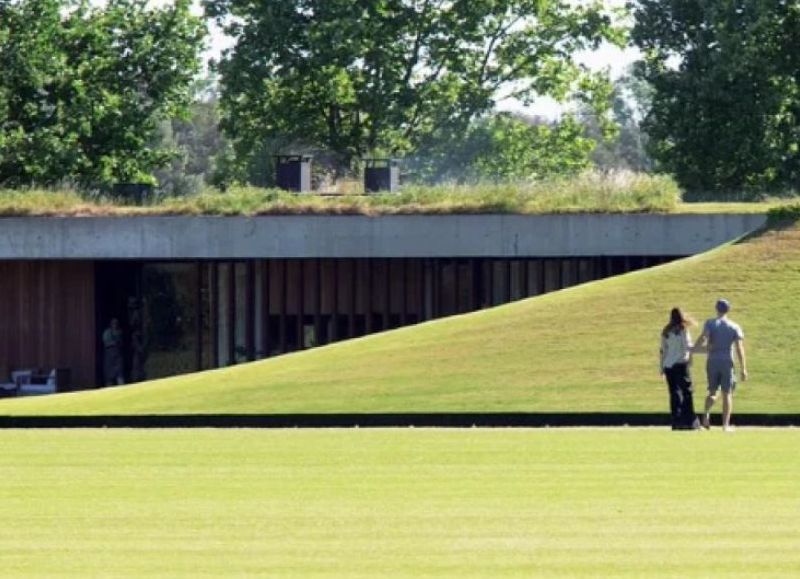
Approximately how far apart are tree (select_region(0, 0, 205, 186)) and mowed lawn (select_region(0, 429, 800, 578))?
3491cm

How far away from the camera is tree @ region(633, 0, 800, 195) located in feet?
217

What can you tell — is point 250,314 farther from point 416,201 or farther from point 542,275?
point 542,275

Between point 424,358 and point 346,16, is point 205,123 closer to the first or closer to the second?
point 346,16

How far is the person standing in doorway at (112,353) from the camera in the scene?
5009cm

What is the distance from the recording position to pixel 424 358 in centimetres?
3944

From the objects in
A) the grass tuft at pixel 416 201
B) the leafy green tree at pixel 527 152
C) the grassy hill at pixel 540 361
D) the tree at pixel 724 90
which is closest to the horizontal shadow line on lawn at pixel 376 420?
the grassy hill at pixel 540 361

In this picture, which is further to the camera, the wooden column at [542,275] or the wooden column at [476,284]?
the wooden column at [476,284]

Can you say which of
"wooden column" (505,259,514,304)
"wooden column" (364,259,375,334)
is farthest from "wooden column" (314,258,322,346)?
"wooden column" (505,259,514,304)

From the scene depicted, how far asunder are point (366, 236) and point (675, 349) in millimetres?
17656

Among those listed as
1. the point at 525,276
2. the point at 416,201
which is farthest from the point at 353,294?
the point at 525,276

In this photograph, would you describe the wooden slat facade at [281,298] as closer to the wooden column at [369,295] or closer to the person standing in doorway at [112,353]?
the wooden column at [369,295]

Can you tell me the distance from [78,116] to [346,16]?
1068cm

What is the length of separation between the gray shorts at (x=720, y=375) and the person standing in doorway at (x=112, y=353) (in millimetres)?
21578

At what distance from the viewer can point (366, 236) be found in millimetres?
48438
